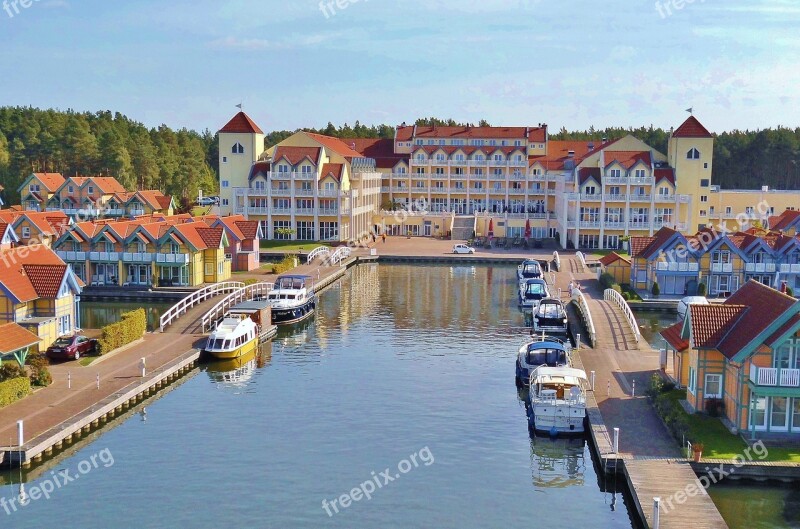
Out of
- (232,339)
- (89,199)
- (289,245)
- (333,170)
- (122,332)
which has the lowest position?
(232,339)

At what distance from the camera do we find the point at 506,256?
8375 centimetres

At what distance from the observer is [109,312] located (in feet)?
184

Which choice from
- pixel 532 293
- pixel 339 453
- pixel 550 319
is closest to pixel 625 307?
pixel 550 319

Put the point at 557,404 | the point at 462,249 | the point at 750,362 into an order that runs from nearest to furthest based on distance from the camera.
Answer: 1. the point at 750,362
2. the point at 557,404
3. the point at 462,249

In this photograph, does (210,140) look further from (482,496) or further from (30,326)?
(482,496)

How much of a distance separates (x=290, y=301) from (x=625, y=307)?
20084 millimetres

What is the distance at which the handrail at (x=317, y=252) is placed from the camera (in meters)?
78.5

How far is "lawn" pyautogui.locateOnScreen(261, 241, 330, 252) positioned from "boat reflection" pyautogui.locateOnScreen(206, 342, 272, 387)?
39283 millimetres

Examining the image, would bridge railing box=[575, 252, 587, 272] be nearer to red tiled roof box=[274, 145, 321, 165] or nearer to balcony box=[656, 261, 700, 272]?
balcony box=[656, 261, 700, 272]

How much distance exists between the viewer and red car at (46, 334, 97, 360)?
126 ft

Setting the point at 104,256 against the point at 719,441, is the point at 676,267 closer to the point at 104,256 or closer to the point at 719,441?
the point at 719,441

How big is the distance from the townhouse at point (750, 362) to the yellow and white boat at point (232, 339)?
21330 mm

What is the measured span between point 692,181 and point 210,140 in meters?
120

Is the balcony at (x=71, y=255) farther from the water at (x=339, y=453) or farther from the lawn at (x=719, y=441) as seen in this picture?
the lawn at (x=719, y=441)
